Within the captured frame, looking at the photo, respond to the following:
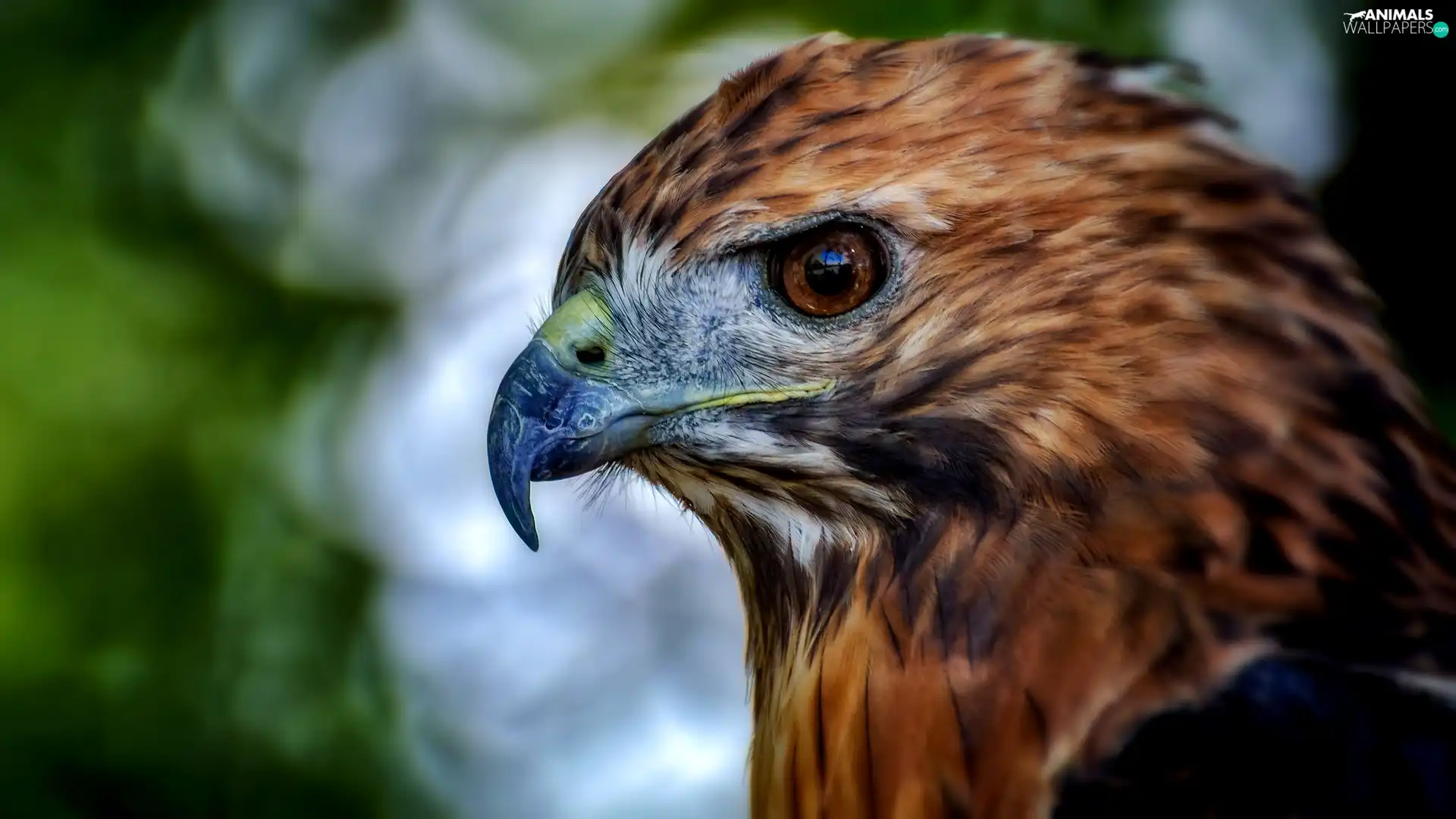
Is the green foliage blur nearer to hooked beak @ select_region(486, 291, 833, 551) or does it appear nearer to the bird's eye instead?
hooked beak @ select_region(486, 291, 833, 551)

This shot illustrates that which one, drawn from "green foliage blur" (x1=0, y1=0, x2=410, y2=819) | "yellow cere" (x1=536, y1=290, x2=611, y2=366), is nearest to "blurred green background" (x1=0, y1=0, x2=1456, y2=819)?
"green foliage blur" (x1=0, y1=0, x2=410, y2=819)

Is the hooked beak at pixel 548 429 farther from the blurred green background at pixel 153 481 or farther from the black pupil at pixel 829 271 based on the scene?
the blurred green background at pixel 153 481

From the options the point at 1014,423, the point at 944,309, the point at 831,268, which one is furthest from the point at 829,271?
the point at 1014,423

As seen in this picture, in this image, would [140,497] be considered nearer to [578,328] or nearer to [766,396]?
[578,328]

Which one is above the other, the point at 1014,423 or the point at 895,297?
the point at 895,297

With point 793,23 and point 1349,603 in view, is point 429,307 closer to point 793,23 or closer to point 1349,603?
point 793,23

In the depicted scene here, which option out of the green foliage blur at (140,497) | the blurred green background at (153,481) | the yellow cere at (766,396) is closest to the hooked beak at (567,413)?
the yellow cere at (766,396)

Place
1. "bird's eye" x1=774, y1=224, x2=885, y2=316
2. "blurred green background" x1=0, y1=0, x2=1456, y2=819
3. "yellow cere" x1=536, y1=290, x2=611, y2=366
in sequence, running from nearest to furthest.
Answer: "bird's eye" x1=774, y1=224, x2=885, y2=316 → "yellow cere" x1=536, y1=290, x2=611, y2=366 → "blurred green background" x1=0, y1=0, x2=1456, y2=819
